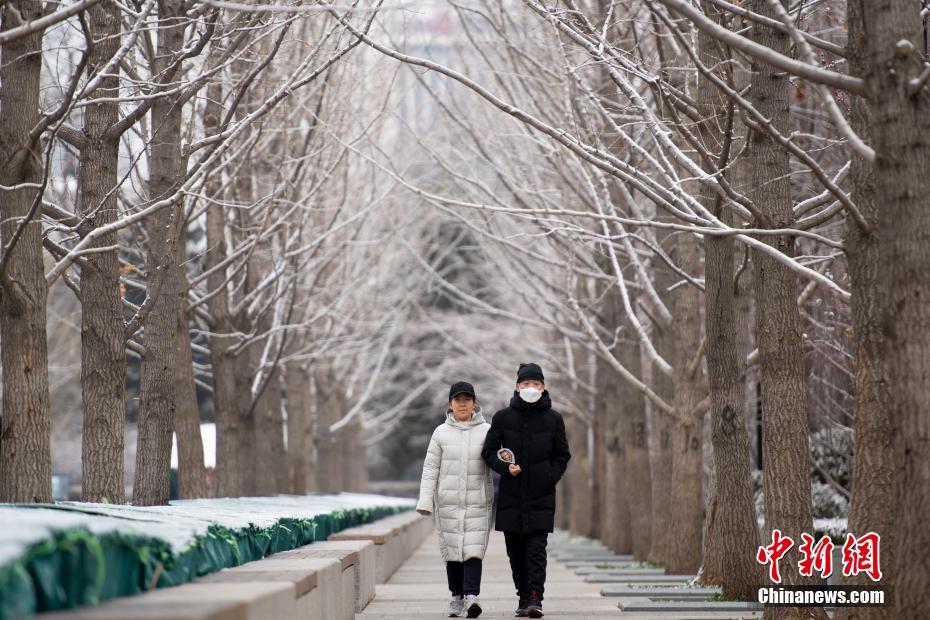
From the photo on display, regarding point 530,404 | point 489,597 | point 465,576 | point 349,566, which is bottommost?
point 489,597

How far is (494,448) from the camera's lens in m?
11.3

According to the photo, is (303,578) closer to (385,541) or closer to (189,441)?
(189,441)

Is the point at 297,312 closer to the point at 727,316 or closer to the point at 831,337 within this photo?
the point at 831,337

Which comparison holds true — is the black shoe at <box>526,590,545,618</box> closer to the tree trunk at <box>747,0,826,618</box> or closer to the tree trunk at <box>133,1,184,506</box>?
the tree trunk at <box>747,0,826,618</box>

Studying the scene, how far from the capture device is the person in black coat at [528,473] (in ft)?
36.5

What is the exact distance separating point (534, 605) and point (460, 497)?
107 centimetres

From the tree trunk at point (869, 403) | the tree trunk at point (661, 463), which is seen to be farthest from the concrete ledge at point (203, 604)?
the tree trunk at point (661, 463)

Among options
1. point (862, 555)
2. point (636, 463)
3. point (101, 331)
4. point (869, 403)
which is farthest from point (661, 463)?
point (862, 555)

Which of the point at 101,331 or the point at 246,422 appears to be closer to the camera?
the point at 101,331

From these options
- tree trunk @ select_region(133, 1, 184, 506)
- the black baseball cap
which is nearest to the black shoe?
the black baseball cap

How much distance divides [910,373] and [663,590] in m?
6.70

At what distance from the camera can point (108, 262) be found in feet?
38.9

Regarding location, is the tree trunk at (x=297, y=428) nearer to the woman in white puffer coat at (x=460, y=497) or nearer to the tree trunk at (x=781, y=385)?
the woman in white puffer coat at (x=460, y=497)

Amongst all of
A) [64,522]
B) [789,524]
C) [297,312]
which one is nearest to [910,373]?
[789,524]
